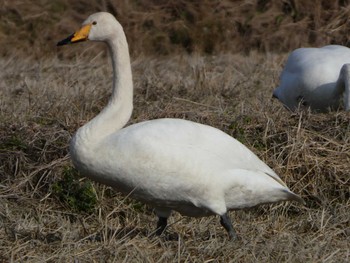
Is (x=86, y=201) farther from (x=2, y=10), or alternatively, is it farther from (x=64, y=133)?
(x=2, y=10)

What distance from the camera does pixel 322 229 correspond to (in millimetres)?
4996

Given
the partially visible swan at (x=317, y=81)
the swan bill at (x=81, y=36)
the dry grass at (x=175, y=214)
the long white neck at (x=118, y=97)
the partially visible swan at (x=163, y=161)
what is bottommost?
the partially visible swan at (x=317, y=81)

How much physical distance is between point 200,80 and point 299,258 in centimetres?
454

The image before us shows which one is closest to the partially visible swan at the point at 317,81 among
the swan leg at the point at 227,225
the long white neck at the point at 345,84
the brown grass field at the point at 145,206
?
the long white neck at the point at 345,84

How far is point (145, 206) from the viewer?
5.73 meters

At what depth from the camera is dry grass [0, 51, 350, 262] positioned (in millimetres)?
4477

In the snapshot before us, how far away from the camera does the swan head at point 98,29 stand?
492 centimetres

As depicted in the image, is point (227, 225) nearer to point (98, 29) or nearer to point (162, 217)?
point (162, 217)

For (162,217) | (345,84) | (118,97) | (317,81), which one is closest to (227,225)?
(162,217)

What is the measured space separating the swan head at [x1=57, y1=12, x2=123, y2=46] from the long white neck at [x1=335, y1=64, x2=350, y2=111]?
8.66 feet

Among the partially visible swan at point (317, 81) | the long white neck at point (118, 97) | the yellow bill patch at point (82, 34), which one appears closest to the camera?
the long white neck at point (118, 97)

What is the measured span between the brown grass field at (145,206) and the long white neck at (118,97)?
18.3 inches

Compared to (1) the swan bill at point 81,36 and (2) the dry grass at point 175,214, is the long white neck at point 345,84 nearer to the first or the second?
(2) the dry grass at point 175,214

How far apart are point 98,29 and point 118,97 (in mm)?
353
